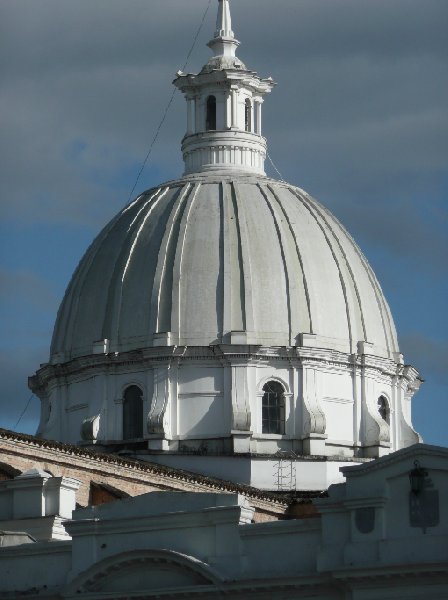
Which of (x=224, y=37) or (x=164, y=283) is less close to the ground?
(x=224, y=37)

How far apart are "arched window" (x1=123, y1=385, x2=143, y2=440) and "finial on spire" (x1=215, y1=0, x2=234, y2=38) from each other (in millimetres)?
16966

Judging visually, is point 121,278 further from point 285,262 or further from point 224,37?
point 224,37

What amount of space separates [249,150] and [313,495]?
55.4 ft

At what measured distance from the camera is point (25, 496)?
7612 cm

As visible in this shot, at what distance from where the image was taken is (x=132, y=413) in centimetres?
9638

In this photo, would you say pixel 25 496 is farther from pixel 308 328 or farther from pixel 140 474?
pixel 308 328

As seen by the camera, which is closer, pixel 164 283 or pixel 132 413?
pixel 132 413

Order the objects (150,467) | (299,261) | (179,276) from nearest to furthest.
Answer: (150,467) < (179,276) < (299,261)

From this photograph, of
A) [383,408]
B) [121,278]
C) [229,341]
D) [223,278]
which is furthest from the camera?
[383,408]

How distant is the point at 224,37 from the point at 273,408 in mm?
17412

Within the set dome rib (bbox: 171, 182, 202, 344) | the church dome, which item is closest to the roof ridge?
the church dome

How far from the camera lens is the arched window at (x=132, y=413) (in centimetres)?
9600

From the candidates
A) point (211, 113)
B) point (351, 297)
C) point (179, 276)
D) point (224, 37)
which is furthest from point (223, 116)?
point (351, 297)

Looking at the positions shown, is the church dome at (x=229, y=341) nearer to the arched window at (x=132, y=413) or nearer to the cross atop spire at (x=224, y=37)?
the arched window at (x=132, y=413)
